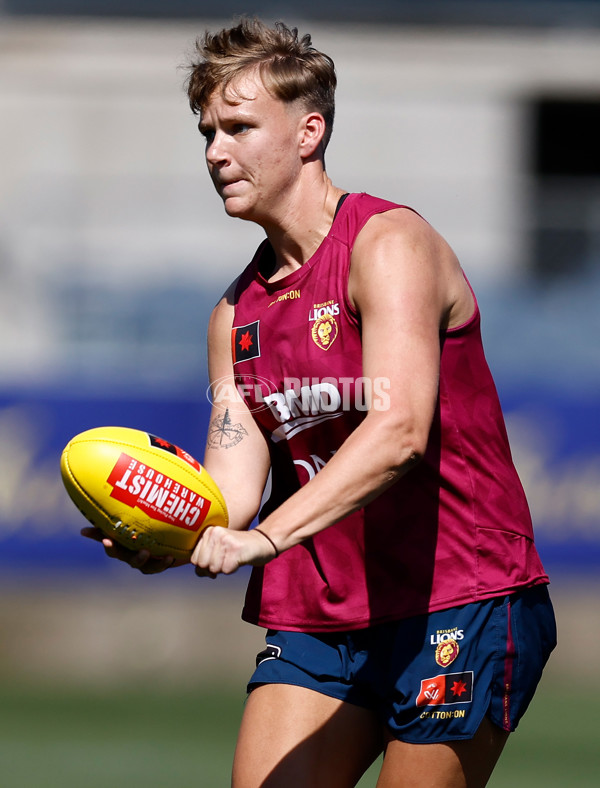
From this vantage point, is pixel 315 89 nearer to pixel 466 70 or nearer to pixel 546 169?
pixel 466 70

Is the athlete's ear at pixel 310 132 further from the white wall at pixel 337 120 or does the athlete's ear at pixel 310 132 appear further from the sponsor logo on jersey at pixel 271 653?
the white wall at pixel 337 120

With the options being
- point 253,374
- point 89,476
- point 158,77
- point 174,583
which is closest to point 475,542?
point 253,374

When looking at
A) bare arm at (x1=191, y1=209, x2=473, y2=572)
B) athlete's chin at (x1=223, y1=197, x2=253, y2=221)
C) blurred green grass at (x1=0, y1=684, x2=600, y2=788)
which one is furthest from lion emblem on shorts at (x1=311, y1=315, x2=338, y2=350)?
blurred green grass at (x1=0, y1=684, x2=600, y2=788)

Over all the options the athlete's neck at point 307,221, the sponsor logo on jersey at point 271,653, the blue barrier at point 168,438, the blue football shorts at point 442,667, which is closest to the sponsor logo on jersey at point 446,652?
the blue football shorts at point 442,667

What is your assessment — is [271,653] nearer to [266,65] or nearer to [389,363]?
[389,363]

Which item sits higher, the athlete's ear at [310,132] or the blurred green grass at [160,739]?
the athlete's ear at [310,132]

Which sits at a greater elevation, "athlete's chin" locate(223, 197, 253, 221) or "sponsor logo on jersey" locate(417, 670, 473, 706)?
"athlete's chin" locate(223, 197, 253, 221)

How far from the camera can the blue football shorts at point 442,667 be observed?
2.98 meters

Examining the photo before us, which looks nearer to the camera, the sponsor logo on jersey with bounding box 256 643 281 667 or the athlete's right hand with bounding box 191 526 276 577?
the athlete's right hand with bounding box 191 526 276 577

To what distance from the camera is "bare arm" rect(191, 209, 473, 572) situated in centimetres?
264

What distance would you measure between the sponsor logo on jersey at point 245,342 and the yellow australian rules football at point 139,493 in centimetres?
48

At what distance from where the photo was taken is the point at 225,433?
345 centimetres

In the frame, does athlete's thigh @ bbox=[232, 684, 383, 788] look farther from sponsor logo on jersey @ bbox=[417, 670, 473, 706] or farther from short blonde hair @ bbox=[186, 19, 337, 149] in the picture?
short blonde hair @ bbox=[186, 19, 337, 149]

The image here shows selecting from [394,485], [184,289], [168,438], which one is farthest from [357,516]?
[184,289]
